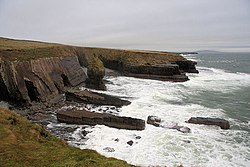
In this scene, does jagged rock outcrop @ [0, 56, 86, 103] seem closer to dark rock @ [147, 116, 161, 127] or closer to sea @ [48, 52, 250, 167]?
sea @ [48, 52, 250, 167]

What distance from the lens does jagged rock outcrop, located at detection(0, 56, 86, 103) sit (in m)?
23.4

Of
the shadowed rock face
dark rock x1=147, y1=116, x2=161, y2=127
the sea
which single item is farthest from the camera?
the shadowed rock face

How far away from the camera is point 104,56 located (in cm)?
6350

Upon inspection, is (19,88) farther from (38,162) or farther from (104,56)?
(104,56)

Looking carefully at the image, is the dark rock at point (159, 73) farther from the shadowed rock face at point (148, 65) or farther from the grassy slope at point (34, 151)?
the grassy slope at point (34, 151)

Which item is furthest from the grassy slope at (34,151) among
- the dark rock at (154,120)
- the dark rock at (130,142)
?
the dark rock at (154,120)

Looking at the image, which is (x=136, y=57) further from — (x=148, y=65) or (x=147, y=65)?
(x=148, y=65)

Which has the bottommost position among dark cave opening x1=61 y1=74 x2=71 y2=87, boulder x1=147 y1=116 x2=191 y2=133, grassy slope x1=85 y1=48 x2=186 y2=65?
boulder x1=147 y1=116 x2=191 y2=133

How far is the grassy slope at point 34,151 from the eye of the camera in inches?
332

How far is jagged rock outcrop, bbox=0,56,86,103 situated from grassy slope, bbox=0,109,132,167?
12.2m

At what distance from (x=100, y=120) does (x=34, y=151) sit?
388 inches

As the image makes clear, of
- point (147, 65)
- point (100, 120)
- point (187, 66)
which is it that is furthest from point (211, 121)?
point (187, 66)

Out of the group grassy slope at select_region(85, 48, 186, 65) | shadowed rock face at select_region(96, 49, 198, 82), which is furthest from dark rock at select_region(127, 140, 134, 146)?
grassy slope at select_region(85, 48, 186, 65)

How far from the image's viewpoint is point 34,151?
9.41 metres
